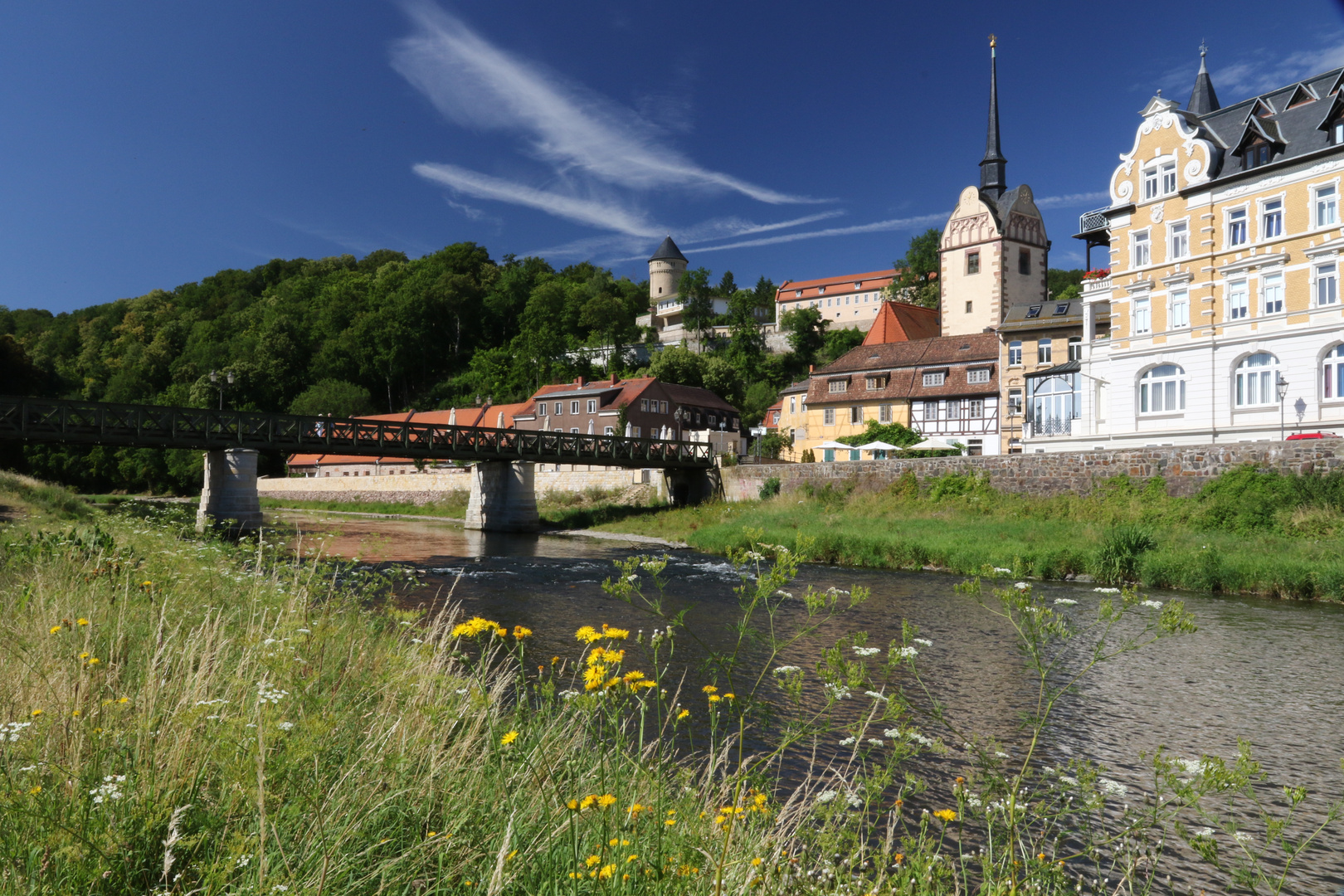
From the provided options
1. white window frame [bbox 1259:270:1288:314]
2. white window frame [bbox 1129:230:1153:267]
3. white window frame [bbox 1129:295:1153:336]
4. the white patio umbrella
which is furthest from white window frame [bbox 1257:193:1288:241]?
the white patio umbrella

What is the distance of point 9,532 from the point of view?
11734 mm

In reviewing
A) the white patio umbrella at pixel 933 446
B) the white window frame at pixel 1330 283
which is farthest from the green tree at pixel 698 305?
the white window frame at pixel 1330 283

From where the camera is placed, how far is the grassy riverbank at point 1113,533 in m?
19.1

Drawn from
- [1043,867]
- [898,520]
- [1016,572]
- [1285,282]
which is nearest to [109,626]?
[1043,867]

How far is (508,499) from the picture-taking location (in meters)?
43.0

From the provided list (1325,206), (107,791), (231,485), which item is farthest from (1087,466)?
(231,485)

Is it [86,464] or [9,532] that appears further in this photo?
[86,464]

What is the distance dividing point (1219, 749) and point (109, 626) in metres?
9.09

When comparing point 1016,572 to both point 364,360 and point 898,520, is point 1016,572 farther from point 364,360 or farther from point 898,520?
point 364,360

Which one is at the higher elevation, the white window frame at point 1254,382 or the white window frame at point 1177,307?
the white window frame at point 1177,307

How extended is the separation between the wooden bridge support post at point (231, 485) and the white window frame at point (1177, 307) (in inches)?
1379

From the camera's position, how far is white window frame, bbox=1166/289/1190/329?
29578 millimetres

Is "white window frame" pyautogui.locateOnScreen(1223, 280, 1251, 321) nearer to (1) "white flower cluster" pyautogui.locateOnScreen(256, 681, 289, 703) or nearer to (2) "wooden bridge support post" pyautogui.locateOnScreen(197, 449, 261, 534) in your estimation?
(1) "white flower cluster" pyautogui.locateOnScreen(256, 681, 289, 703)

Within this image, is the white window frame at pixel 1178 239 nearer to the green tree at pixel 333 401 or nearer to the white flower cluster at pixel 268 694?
the white flower cluster at pixel 268 694
